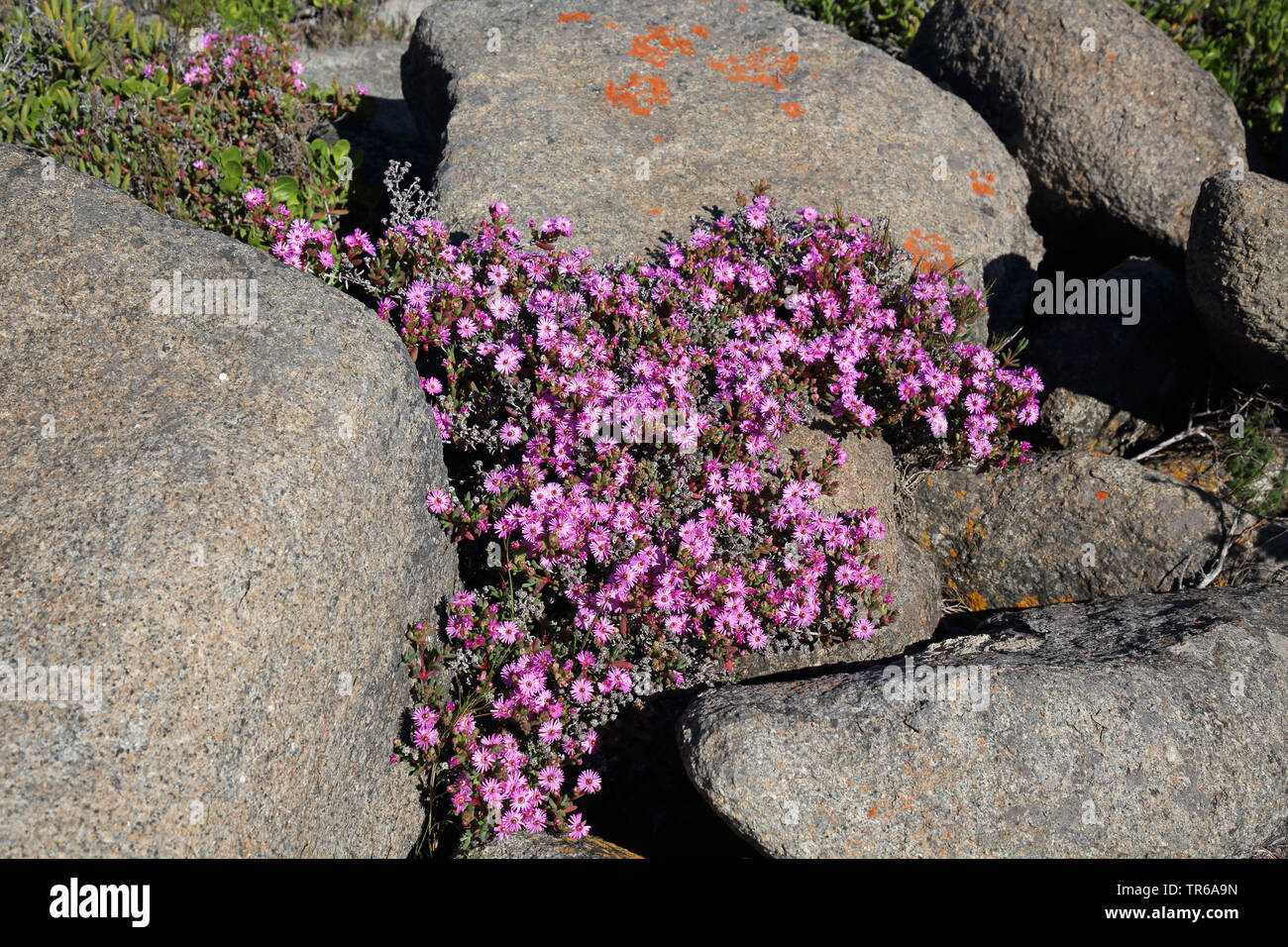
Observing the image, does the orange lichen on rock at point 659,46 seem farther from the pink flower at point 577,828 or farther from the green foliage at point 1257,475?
the pink flower at point 577,828

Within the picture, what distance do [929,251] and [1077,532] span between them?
2.12 m

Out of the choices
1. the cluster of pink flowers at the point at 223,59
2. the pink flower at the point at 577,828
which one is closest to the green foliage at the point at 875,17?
the cluster of pink flowers at the point at 223,59

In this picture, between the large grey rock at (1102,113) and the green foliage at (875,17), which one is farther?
the green foliage at (875,17)

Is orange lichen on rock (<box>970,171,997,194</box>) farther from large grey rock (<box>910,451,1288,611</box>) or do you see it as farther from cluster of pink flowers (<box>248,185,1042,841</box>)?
large grey rock (<box>910,451,1288,611</box>)

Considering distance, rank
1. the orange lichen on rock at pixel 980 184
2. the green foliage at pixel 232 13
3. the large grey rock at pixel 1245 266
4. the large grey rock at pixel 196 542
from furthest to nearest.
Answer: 1. the green foliage at pixel 232 13
2. the orange lichen on rock at pixel 980 184
3. the large grey rock at pixel 1245 266
4. the large grey rock at pixel 196 542

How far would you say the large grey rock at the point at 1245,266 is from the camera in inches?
205

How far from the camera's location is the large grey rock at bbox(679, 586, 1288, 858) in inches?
140

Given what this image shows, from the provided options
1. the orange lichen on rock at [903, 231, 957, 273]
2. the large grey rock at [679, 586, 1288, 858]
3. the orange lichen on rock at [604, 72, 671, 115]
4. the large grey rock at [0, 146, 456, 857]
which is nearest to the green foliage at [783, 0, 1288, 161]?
the orange lichen on rock at [604, 72, 671, 115]

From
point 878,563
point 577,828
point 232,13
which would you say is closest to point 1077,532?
point 878,563

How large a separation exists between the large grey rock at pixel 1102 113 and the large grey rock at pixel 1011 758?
414 cm

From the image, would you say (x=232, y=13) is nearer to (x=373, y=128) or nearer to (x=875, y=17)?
(x=373, y=128)
